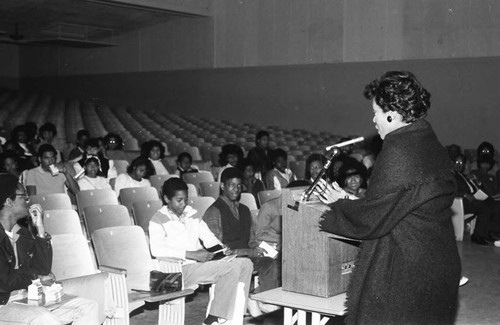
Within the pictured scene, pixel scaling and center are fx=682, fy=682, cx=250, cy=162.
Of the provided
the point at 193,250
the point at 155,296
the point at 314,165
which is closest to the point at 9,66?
the point at 314,165

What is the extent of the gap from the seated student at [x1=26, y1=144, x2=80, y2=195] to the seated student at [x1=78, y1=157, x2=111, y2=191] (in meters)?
0.12

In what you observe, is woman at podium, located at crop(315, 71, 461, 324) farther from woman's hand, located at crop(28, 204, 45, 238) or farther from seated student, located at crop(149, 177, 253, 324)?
seated student, located at crop(149, 177, 253, 324)

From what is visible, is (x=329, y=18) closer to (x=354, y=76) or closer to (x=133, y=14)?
(x=354, y=76)

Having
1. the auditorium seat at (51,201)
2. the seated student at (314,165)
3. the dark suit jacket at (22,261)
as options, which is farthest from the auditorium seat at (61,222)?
the seated student at (314,165)

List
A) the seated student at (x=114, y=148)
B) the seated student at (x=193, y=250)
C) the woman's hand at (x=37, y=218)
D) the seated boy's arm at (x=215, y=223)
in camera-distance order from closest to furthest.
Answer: the woman's hand at (x=37, y=218)
the seated student at (x=193, y=250)
the seated boy's arm at (x=215, y=223)
the seated student at (x=114, y=148)

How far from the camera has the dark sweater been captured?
4957mm

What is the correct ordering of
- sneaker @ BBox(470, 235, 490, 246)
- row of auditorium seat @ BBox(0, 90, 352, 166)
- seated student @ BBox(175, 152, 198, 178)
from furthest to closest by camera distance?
row of auditorium seat @ BBox(0, 90, 352, 166) → seated student @ BBox(175, 152, 198, 178) → sneaker @ BBox(470, 235, 490, 246)

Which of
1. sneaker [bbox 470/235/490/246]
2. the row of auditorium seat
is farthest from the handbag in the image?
the row of auditorium seat

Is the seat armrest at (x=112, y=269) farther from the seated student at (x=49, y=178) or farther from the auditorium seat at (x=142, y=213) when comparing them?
the seated student at (x=49, y=178)

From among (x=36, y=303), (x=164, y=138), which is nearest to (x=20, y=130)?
(x=164, y=138)

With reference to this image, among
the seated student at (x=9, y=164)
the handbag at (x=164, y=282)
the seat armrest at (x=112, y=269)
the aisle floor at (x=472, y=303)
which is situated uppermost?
the seated student at (x=9, y=164)

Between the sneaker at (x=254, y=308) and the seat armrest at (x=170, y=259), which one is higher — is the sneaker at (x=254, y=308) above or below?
below

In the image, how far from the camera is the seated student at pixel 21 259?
3146 mm

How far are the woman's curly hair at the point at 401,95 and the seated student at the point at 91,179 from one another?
4.68 m
